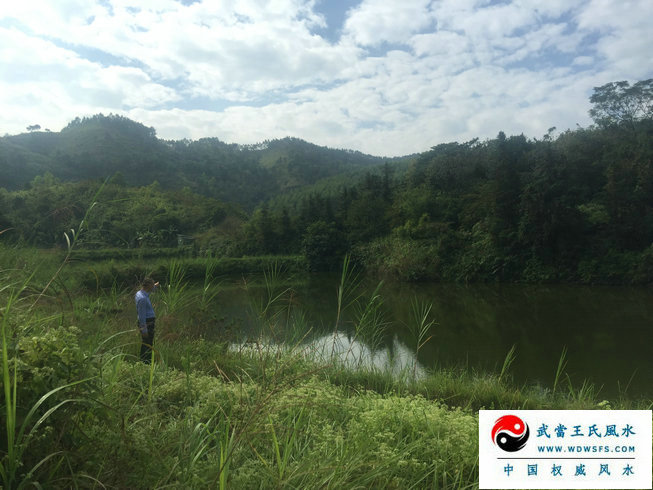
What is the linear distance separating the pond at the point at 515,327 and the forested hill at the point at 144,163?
2540 centimetres

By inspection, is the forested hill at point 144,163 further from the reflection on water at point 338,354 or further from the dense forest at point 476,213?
the reflection on water at point 338,354

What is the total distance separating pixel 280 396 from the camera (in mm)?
1896

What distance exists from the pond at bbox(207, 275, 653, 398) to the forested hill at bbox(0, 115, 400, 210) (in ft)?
83.3

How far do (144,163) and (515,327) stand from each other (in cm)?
4526

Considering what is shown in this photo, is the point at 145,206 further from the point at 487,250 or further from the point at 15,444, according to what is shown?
the point at 487,250

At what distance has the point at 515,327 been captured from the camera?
1027 centimetres

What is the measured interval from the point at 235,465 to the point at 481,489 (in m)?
0.91

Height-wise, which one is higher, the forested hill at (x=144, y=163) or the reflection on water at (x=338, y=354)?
the forested hill at (x=144, y=163)

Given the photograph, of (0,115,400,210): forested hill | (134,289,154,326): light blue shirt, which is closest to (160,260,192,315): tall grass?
(134,289,154,326): light blue shirt

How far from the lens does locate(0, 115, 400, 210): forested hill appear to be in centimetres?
3591

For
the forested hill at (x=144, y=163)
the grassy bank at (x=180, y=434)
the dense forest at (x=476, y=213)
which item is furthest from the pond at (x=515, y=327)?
the forested hill at (x=144, y=163)

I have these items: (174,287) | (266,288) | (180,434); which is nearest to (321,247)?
(266,288)

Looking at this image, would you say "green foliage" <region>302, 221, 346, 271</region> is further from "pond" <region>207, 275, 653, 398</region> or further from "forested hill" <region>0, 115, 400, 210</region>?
"forested hill" <region>0, 115, 400, 210</region>

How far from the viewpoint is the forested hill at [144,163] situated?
35.9m
